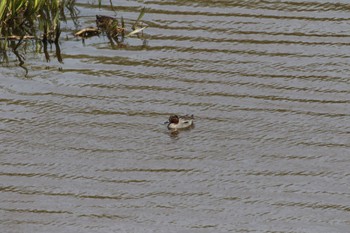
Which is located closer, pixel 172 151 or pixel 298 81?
pixel 172 151

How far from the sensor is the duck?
12625mm

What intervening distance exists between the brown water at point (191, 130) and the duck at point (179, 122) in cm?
13

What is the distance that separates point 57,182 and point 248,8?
5270 millimetres

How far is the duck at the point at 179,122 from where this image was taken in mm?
12625

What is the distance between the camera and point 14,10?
50.8ft

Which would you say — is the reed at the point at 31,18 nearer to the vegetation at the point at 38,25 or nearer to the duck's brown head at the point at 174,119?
the vegetation at the point at 38,25

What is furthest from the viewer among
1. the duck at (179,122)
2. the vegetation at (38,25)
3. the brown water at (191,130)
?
the vegetation at (38,25)

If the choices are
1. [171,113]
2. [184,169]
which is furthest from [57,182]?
[171,113]

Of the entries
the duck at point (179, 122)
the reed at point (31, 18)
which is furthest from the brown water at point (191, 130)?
the reed at point (31, 18)

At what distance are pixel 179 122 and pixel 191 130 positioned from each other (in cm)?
21

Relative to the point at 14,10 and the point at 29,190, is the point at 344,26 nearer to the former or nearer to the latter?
the point at 14,10

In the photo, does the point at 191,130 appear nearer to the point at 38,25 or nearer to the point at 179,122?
the point at 179,122

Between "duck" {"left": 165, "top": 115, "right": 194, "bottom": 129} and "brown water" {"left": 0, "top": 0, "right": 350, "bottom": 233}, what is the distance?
126mm

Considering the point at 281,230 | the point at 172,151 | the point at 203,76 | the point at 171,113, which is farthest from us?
the point at 203,76
